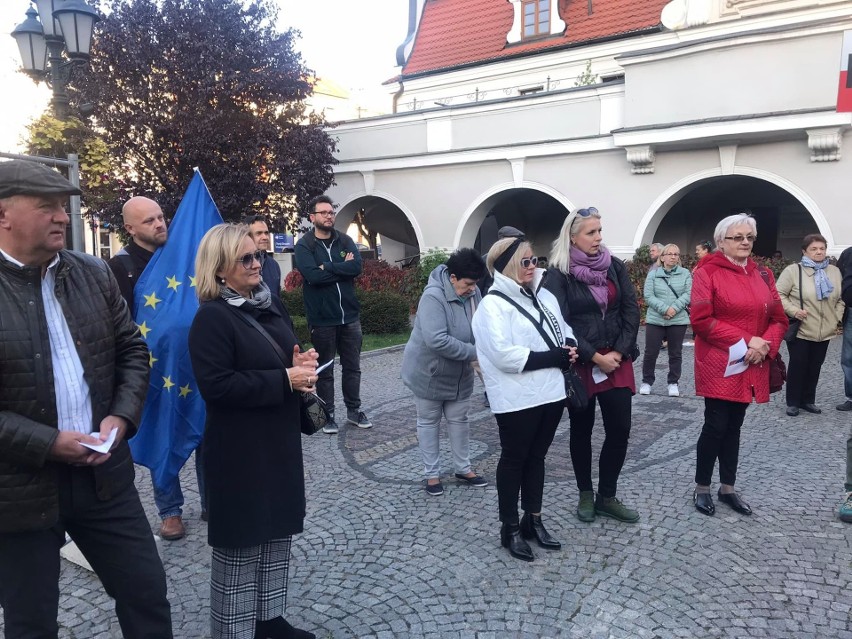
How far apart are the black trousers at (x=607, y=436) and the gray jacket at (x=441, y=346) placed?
0.88 metres

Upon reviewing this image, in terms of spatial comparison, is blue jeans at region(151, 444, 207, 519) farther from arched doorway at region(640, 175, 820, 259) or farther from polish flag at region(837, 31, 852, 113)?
arched doorway at region(640, 175, 820, 259)

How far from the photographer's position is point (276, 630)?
9.45 ft

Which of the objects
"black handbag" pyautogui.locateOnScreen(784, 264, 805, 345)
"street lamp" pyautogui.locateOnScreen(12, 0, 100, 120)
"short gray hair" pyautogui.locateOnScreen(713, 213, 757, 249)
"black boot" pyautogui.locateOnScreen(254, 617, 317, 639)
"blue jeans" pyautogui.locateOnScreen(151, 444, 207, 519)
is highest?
"street lamp" pyautogui.locateOnScreen(12, 0, 100, 120)

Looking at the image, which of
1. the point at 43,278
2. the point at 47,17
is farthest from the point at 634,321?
the point at 47,17

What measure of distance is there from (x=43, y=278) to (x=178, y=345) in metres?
1.65

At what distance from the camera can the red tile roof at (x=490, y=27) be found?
18.4 meters

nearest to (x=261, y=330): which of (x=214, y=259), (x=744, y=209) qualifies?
(x=214, y=259)

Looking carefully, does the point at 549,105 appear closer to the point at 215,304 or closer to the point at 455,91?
the point at 455,91

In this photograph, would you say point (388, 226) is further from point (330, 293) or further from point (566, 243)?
point (566, 243)

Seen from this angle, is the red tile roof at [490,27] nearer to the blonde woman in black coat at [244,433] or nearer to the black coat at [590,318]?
the black coat at [590,318]

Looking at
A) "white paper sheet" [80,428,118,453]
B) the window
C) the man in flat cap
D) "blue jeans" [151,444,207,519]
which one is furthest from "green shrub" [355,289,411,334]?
the window

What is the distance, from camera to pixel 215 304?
8.82ft

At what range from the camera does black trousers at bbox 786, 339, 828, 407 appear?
22.3ft

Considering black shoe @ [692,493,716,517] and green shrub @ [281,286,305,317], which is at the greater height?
green shrub @ [281,286,305,317]
